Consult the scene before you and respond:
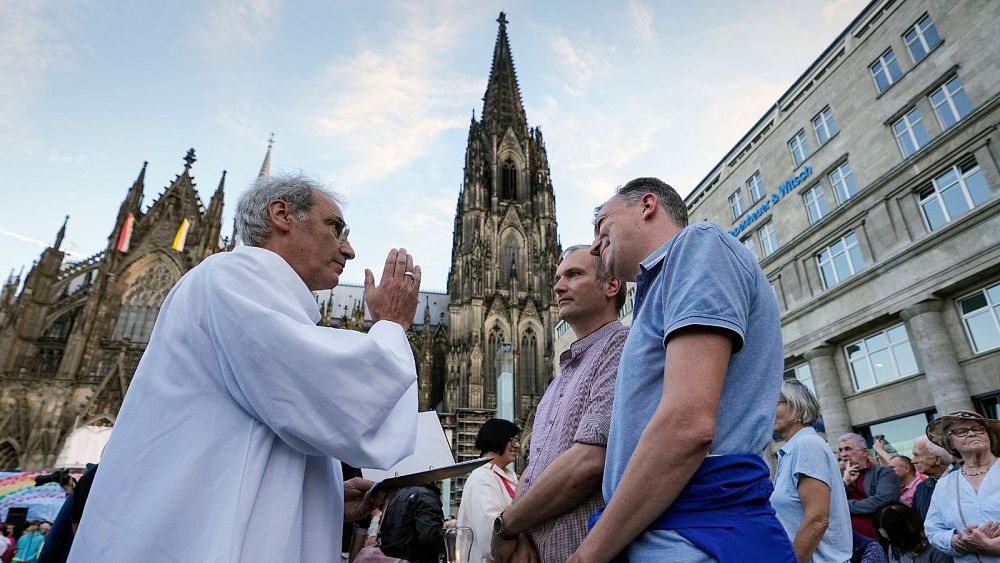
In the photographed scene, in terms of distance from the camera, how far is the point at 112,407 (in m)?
26.0

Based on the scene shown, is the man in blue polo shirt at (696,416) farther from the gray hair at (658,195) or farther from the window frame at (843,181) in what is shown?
the window frame at (843,181)

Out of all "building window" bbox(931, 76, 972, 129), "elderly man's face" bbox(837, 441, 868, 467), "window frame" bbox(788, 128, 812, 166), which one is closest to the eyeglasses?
"elderly man's face" bbox(837, 441, 868, 467)

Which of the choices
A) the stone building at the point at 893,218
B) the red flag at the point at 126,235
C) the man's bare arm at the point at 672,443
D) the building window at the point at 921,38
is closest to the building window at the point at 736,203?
the stone building at the point at 893,218

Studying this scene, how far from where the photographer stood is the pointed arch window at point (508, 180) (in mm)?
40562

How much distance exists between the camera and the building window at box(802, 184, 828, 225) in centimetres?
1515

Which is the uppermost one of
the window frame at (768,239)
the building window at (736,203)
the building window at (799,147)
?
the building window at (799,147)

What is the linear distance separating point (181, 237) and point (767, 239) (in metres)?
33.3

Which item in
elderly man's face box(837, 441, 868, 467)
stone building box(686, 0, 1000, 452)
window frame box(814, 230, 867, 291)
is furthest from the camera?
window frame box(814, 230, 867, 291)

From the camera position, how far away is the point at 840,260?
1423 cm

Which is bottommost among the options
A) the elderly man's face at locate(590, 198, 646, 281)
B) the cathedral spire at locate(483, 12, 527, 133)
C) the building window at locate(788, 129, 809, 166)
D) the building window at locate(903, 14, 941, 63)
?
the elderly man's face at locate(590, 198, 646, 281)

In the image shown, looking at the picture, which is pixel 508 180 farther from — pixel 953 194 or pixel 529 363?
pixel 953 194

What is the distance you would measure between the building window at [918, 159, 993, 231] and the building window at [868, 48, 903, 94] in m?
3.26

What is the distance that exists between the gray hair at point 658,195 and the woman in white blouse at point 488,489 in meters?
1.86

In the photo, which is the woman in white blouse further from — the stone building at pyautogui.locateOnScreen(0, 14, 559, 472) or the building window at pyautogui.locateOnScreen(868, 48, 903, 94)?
the stone building at pyautogui.locateOnScreen(0, 14, 559, 472)
